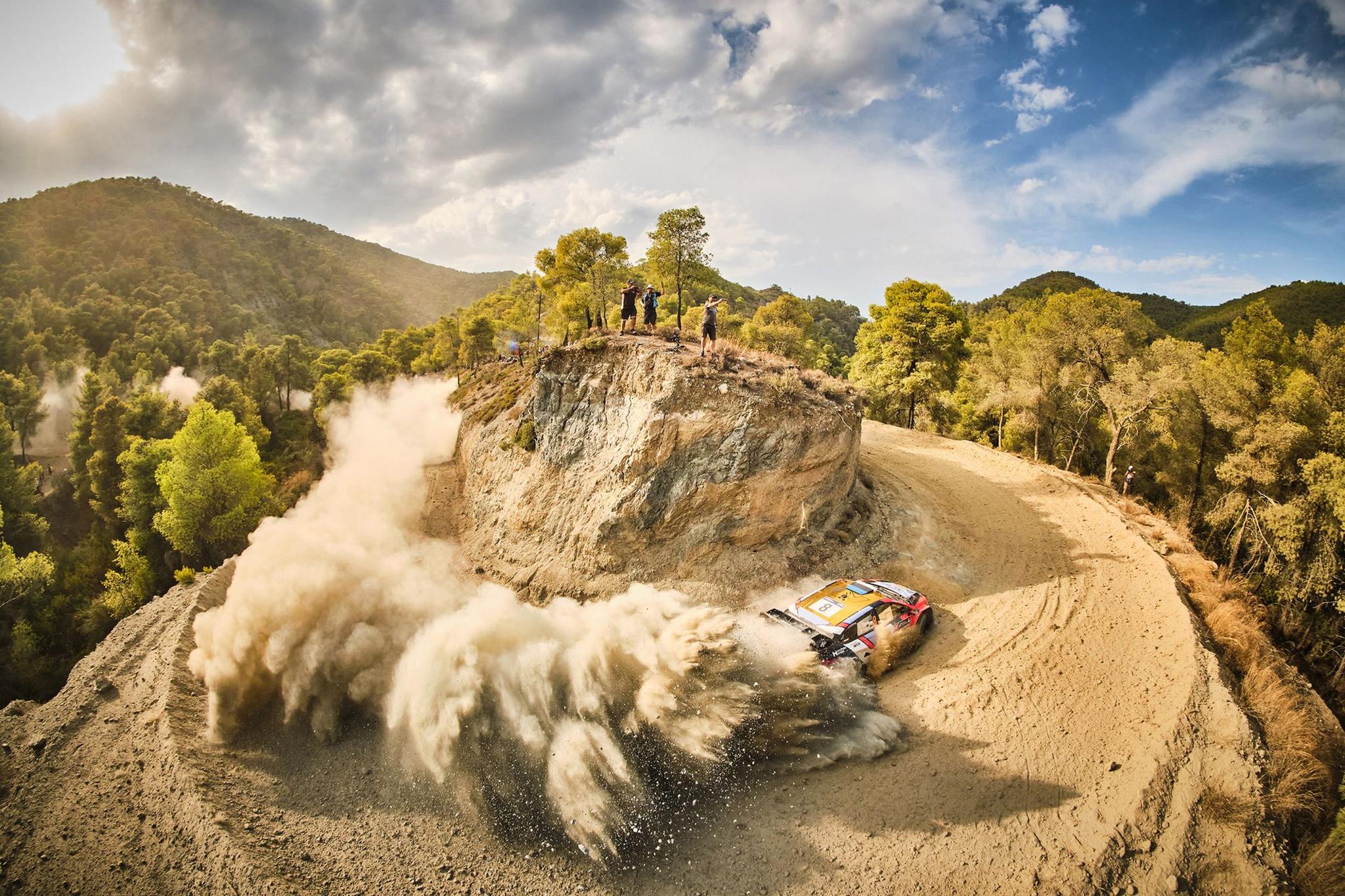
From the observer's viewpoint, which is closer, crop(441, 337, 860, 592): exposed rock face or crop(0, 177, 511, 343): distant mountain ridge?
crop(441, 337, 860, 592): exposed rock face

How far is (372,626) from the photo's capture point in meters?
13.8

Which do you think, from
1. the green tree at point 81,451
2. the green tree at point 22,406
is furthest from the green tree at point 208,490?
the green tree at point 22,406

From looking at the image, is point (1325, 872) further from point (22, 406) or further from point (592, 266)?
point (22, 406)

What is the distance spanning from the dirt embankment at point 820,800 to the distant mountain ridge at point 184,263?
241ft

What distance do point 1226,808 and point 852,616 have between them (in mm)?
7345

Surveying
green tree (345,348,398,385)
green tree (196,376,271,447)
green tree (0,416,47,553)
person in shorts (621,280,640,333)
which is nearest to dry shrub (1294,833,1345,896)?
person in shorts (621,280,640,333)

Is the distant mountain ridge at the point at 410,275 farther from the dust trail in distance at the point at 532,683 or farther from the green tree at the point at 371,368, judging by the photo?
the dust trail in distance at the point at 532,683

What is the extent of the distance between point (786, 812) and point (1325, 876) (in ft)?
30.0

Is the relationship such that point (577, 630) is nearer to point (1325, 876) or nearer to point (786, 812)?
point (786, 812)

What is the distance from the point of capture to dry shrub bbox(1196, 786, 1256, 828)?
9836mm

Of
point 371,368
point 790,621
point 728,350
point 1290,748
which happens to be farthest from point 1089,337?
point 371,368

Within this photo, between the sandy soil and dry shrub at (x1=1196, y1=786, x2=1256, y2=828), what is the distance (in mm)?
59

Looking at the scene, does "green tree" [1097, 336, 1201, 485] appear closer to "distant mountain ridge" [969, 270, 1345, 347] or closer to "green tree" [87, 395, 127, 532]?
"distant mountain ridge" [969, 270, 1345, 347]

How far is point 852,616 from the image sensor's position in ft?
44.4
